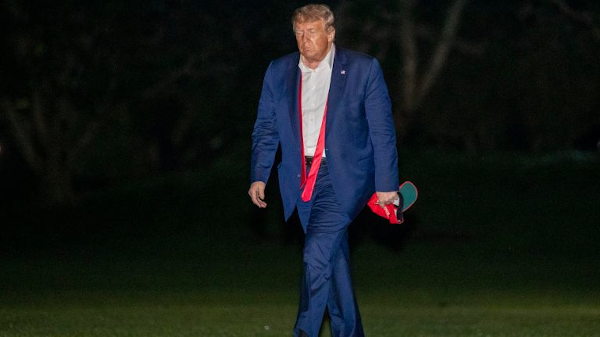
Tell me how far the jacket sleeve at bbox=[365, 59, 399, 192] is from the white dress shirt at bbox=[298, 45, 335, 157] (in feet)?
0.79

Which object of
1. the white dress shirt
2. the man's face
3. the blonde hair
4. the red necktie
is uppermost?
the blonde hair

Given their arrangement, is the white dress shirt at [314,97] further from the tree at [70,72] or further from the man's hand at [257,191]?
the tree at [70,72]

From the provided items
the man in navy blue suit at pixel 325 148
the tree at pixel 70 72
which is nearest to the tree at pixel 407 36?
the tree at pixel 70 72

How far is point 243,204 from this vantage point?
27688 mm

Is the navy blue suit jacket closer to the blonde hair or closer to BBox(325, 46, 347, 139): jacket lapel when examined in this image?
BBox(325, 46, 347, 139): jacket lapel

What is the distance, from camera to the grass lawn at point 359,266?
1109 centimetres

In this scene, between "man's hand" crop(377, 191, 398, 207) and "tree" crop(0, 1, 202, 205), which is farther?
"tree" crop(0, 1, 202, 205)

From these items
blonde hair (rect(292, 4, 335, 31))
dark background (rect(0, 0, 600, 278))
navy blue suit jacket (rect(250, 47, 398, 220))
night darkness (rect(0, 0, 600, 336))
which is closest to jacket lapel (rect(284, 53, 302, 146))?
navy blue suit jacket (rect(250, 47, 398, 220))

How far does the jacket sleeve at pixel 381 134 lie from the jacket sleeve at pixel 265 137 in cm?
59

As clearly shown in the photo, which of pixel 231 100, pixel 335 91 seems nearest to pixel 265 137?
pixel 335 91

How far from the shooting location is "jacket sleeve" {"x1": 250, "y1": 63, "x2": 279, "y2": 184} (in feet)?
25.2

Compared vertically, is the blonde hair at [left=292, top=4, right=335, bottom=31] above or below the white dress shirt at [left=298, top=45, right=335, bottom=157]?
above

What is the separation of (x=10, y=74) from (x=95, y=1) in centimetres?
240

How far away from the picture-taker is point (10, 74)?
25281 millimetres
